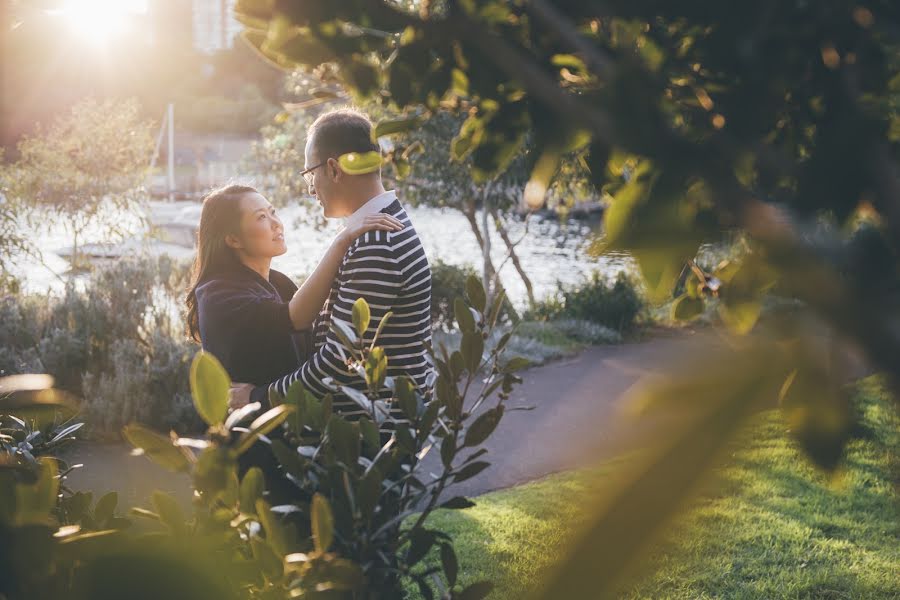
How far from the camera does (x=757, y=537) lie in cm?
455

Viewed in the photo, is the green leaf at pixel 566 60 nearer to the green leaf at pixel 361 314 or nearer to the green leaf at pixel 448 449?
the green leaf at pixel 361 314

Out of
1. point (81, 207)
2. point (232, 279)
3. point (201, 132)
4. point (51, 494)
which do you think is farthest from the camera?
point (201, 132)

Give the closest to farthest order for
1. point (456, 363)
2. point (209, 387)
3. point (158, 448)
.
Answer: point (209, 387), point (158, 448), point (456, 363)

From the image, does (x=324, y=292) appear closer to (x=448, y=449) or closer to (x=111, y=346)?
(x=448, y=449)

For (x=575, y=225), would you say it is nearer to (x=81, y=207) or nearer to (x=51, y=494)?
(x=81, y=207)

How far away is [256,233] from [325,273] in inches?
20.8

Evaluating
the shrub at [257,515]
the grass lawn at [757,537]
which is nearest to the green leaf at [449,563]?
the shrub at [257,515]

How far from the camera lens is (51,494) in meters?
1.00

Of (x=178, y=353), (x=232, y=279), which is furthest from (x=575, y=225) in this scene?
(x=232, y=279)

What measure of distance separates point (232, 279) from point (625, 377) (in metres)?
6.48

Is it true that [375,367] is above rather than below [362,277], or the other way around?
below

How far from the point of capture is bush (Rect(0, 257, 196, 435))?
21.9 feet

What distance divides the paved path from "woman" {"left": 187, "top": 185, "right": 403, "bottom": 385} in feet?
4.93

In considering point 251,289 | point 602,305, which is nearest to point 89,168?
point 602,305
